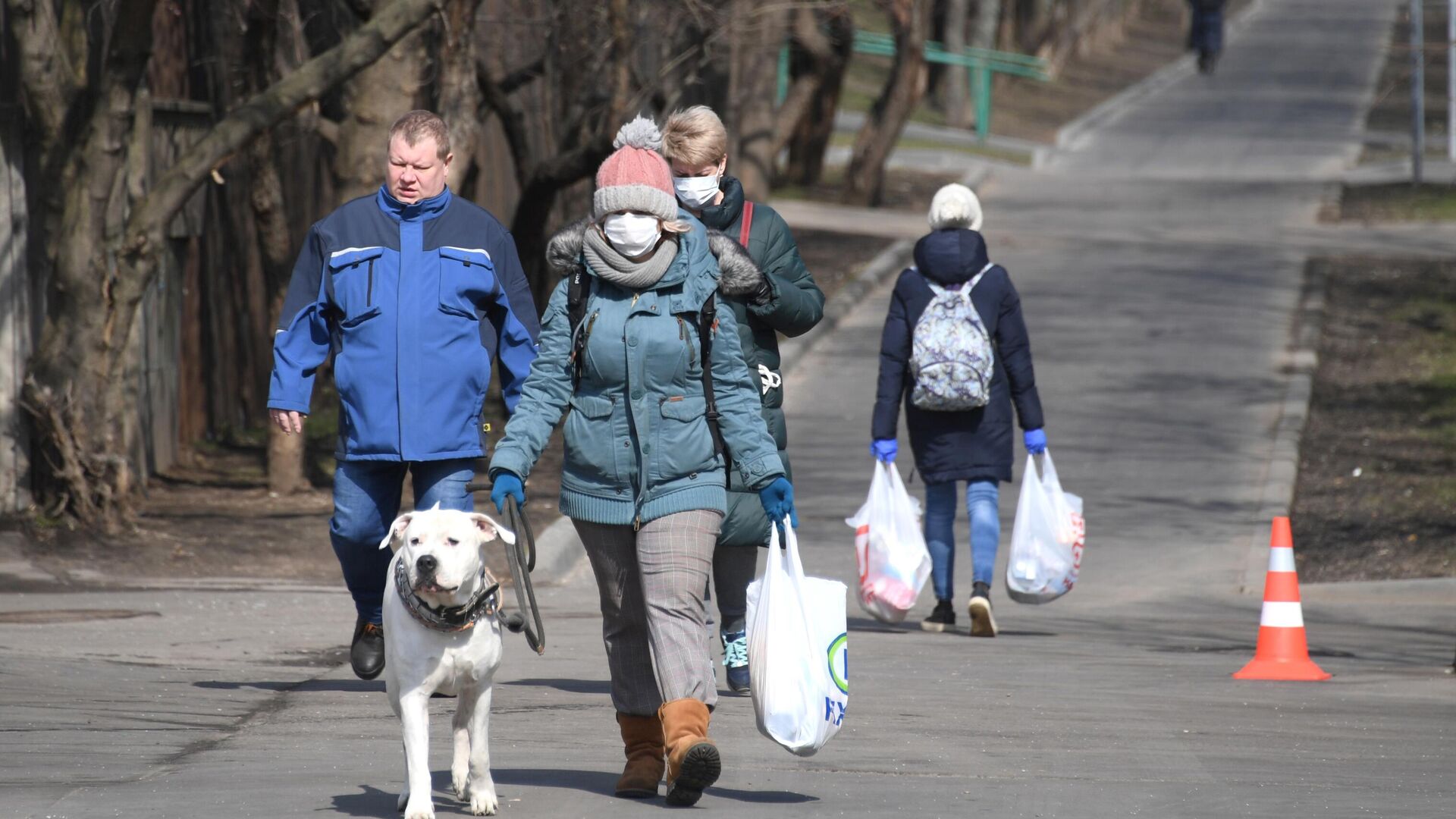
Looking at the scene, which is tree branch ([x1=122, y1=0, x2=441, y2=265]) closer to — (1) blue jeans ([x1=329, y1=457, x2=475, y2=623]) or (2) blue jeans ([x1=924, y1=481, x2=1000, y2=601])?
(2) blue jeans ([x1=924, y1=481, x2=1000, y2=601])

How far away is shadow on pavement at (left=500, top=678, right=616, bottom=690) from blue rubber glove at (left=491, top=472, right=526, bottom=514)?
2155 millimetres

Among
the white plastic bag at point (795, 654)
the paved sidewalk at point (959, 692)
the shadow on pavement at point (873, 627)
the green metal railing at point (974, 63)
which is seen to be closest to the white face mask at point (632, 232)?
the white plastic bag at point (795, 654)

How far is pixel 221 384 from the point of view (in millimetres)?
13953

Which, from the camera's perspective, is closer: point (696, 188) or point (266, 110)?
point (696, 188)

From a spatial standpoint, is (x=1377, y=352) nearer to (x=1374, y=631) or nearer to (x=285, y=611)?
(x=1374, y=631)

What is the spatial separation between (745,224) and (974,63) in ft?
102

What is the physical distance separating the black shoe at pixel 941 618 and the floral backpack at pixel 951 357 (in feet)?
3.17

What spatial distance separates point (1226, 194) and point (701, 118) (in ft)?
74.8

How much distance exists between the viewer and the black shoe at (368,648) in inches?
264

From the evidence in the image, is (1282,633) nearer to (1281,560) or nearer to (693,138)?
(1281,560)

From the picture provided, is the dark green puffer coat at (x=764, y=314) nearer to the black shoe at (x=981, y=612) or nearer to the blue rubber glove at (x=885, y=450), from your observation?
the blue rubber glove at (x=885, y=450)

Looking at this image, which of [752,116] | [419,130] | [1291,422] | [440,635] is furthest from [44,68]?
[752,116]

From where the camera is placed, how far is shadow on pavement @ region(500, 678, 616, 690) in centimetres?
725

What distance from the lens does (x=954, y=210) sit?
8789 mm
